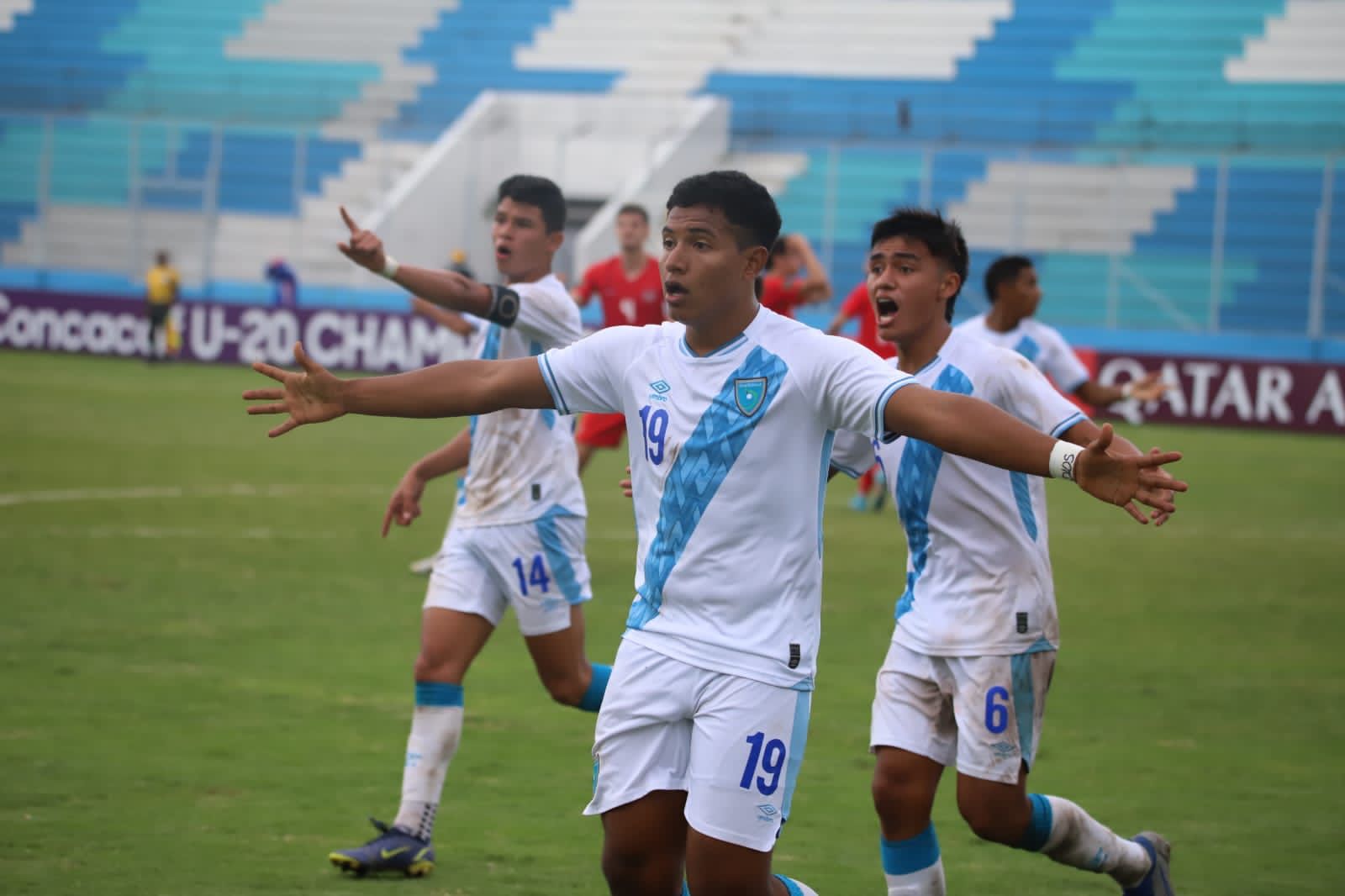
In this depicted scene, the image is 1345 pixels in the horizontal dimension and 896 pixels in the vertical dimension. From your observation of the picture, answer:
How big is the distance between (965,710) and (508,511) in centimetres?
224

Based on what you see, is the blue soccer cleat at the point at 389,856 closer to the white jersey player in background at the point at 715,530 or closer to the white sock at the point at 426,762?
the white sock at the point at 426,762

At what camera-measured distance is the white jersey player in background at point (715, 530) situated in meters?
4.46

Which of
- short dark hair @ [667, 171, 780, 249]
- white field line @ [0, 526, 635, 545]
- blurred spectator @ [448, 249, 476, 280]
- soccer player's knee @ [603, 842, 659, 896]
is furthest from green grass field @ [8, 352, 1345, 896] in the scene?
blurred spectator @ [448, 249, 476, 280]

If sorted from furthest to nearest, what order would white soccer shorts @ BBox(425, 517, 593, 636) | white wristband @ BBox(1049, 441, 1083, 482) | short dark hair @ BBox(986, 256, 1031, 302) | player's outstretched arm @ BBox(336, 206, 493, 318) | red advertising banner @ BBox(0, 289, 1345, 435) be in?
red advertising banner @ BBox(0, 289, 1345, 435) < short dark hair @ BBox(986, 256, 1031, 302) < white soccer shorts @ BBox(425, 517, 593, 636) < player's outstretched arm @ BBox(336, 206, 493, 318) < white wristband @ BBox(1049, 441, 1083, 482)

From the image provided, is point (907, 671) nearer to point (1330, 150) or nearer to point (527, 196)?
point (527, 196)

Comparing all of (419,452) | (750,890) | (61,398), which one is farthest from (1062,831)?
(61,398)

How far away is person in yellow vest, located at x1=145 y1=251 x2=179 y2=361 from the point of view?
31.9 metres

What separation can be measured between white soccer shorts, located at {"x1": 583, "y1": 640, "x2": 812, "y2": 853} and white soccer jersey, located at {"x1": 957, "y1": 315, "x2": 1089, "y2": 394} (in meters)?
6.50

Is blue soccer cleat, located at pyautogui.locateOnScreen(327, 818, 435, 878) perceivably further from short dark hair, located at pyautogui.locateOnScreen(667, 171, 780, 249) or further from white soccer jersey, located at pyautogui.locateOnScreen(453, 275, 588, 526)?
short dark hair, located at pyautogui.locateOnScreen(667, 171, 780, 249)

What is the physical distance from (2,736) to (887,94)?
1248 inches

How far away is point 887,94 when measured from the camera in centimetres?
3756

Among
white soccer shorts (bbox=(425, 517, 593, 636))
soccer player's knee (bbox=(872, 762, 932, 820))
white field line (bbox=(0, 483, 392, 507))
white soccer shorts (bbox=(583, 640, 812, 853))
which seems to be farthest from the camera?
white field line (bbox=(0, 483, 392, 507))

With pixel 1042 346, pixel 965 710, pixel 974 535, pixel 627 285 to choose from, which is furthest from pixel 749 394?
pixel 627 285

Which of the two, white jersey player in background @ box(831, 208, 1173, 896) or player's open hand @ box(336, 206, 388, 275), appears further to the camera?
player's open hand @ box(336, 206, 388, 275)
